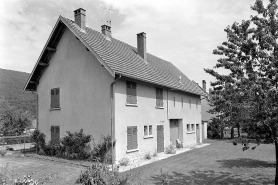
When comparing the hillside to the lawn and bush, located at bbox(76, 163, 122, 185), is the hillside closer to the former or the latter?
the lawn

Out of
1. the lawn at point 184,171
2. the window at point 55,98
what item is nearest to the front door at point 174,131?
the lawn at point 184,171

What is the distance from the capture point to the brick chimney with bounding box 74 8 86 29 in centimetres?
1752

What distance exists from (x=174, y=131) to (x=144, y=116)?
6.08 m

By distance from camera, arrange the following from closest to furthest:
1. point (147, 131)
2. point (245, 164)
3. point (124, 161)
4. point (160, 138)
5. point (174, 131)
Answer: point (124, 161) < point (245, 164) < point (147, 131) < point (160, 138) < point (174, 131)

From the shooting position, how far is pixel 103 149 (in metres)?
14.2

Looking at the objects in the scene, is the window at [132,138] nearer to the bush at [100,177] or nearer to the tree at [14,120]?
the bush at [100,177]

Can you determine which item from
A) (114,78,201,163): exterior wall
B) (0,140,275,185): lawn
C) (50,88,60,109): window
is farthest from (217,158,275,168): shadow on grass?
(50,88,60,109): window

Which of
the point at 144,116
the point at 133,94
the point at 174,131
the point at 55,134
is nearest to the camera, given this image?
the point at 133,94

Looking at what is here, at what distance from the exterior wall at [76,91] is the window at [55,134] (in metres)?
0.34

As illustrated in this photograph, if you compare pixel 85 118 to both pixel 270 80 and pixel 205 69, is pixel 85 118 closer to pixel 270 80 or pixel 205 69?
pixel 205 69

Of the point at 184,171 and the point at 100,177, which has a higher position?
the point at 100,177

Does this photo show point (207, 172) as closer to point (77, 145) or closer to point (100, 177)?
point (100, 177)

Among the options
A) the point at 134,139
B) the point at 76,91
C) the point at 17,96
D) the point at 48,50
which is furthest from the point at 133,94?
the point at 17,96

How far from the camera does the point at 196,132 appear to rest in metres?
26.7
